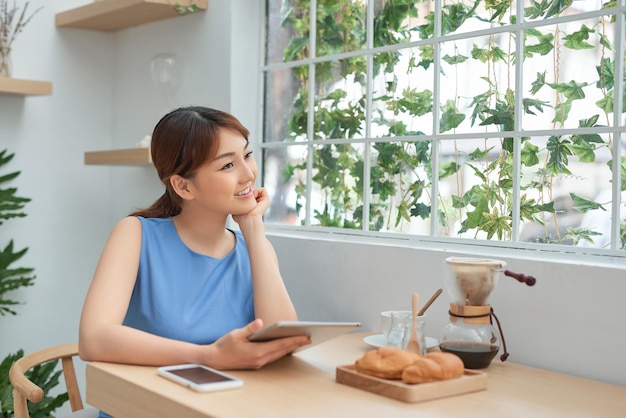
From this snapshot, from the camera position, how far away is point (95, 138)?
3.67 metres

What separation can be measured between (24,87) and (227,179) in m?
1.54

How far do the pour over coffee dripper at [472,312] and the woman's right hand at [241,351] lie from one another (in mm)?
423

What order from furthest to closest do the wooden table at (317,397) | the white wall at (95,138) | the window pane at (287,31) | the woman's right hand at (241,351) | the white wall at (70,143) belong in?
the white wall at (70,143), the window pane at (287,31), the white wall at (95,138), the woman's right hand at (241,351), the wooden table at (317,397)

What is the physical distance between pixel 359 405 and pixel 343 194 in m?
1.34

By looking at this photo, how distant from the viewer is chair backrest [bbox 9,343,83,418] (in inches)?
83.3

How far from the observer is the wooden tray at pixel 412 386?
162 centimetres

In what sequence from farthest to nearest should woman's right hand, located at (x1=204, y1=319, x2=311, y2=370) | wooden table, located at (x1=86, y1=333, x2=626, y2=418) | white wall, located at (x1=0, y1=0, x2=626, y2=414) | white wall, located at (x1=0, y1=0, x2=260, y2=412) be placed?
white wall, located at (x1=0, y1=0, x2=260, y2=412) < white wall, located at (x1=0, y1=0, x2=626, y2=414) < woman's right hand, located at (x1=204, y1=319, x2=311, y2=370) < wooden table, located at (x1=86, y1=333, x2=626, y2=418)

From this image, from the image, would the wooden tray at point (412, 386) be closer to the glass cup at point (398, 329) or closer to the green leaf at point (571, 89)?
the glass cup at point (398, 329)

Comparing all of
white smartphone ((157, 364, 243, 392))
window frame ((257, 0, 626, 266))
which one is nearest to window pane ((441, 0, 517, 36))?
window frame ((257, 0, 626, 266))

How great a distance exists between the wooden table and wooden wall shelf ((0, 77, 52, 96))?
68.5 inches

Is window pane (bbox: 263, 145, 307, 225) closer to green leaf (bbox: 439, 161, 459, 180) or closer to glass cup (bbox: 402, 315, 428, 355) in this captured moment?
green leaf (bbox: 439, 161, 459, 180)

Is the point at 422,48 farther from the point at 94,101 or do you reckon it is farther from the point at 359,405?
the point at 94,101

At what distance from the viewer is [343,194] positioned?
2.86 m

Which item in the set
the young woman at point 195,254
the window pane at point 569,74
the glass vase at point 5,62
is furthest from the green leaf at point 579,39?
the glass vase at point 5,62
